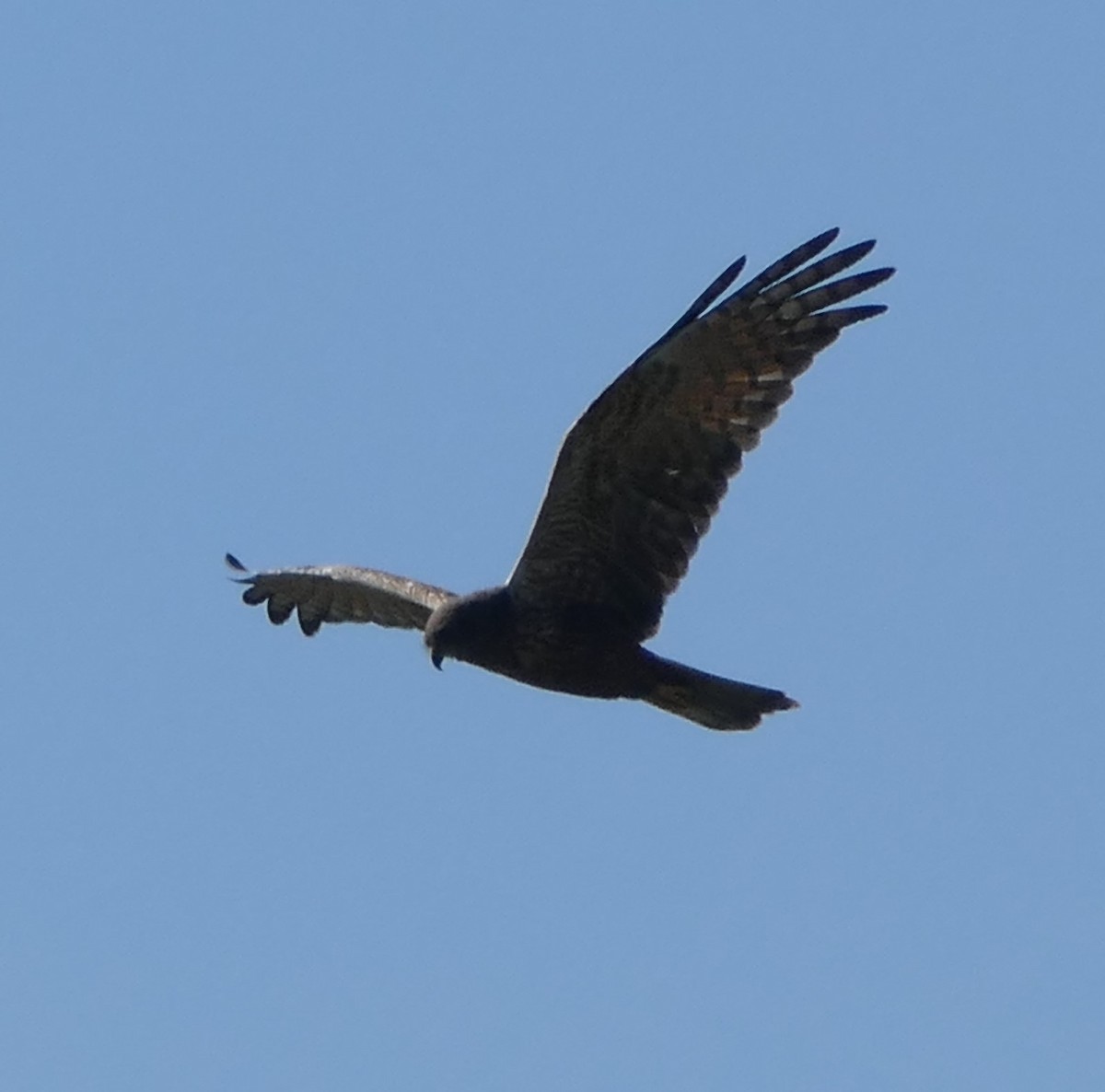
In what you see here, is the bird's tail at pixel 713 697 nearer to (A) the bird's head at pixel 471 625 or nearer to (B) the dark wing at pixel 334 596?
(A) the bird's head at pixel 471 625

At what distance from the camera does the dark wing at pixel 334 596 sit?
13461 mm

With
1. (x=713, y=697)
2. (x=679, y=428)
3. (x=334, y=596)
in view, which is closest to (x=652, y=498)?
(x=679, y=428)

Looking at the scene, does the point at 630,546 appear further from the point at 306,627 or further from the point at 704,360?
the point at 306,627

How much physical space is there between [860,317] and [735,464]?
2.38 feet

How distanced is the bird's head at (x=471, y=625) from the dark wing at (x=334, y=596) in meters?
1.15

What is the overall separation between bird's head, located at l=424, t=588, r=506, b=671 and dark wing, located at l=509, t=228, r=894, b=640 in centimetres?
22

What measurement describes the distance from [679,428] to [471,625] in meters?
1.14

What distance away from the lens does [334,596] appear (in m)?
14.3

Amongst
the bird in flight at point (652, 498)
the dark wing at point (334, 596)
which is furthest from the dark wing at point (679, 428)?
the dark wing at point (334, 596)

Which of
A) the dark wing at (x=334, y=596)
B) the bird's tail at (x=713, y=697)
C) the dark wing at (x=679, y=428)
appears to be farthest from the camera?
the dark wing at (x=334, y=596)

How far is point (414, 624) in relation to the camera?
13852 mm

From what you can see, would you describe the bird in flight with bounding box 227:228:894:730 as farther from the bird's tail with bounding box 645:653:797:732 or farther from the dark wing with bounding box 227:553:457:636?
the dark wing with bounding box 227:553:457:636

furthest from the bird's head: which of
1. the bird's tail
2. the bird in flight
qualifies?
the bird's tail

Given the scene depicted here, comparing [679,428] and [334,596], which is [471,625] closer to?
[679,428]
